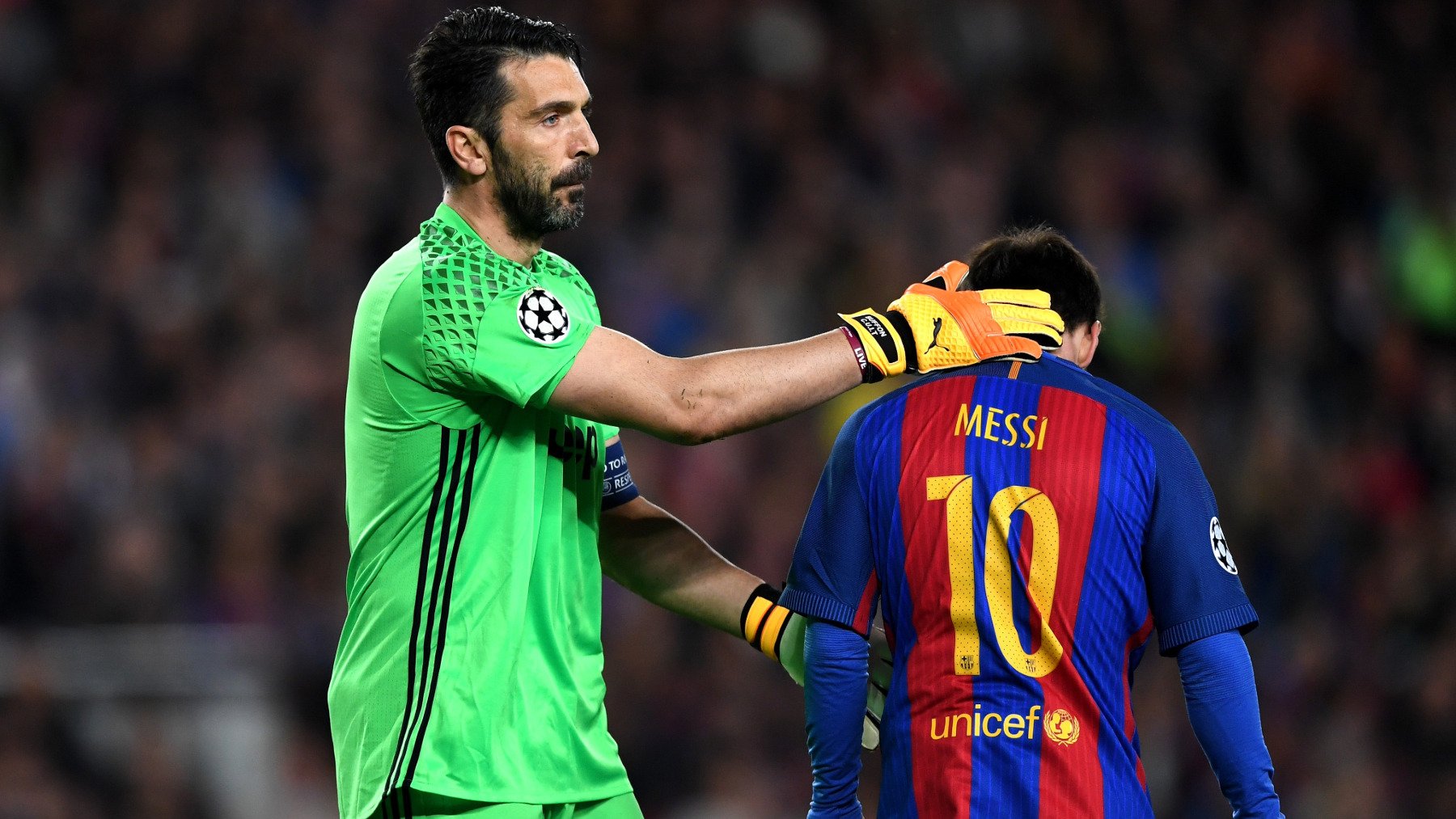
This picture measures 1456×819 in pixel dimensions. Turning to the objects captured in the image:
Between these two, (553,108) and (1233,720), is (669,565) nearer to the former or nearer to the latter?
(553,108)

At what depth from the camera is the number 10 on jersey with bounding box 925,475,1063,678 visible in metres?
3.64

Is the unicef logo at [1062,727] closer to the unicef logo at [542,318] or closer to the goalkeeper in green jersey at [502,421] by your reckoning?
the goalkeeper in green jersey at [502,421]

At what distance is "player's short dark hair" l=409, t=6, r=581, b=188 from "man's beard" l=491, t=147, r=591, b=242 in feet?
0.25

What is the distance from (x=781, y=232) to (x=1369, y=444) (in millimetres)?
3583

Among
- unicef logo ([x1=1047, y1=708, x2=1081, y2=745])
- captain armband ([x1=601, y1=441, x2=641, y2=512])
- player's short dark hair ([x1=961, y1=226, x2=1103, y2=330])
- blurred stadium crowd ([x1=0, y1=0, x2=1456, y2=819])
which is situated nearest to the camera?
unicef logo ([x1=1047, y1=708, x2=1081, y2=745])

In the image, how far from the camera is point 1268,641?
28.6 feet

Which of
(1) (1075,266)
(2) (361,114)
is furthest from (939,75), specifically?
(1) (1075,266)

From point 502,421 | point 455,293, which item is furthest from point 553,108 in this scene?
point 502,421

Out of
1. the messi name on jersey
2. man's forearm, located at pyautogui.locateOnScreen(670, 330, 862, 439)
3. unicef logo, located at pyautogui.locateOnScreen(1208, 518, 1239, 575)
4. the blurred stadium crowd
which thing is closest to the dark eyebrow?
man's forearm, located at pyautogui.locateOnScreen(670, 330, 862, 439)

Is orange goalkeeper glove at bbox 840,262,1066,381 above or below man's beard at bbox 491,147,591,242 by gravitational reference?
below

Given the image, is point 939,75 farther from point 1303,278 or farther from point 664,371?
point 664,371

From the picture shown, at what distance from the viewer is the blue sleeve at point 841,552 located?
385 centimetres

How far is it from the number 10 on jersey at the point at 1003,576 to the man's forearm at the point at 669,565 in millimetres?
898

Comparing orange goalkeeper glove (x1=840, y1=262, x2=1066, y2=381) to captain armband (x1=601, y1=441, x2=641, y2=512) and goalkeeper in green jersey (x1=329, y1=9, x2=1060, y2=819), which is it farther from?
captain armband (x1=601, y1=441, x2=641, y2=512)
